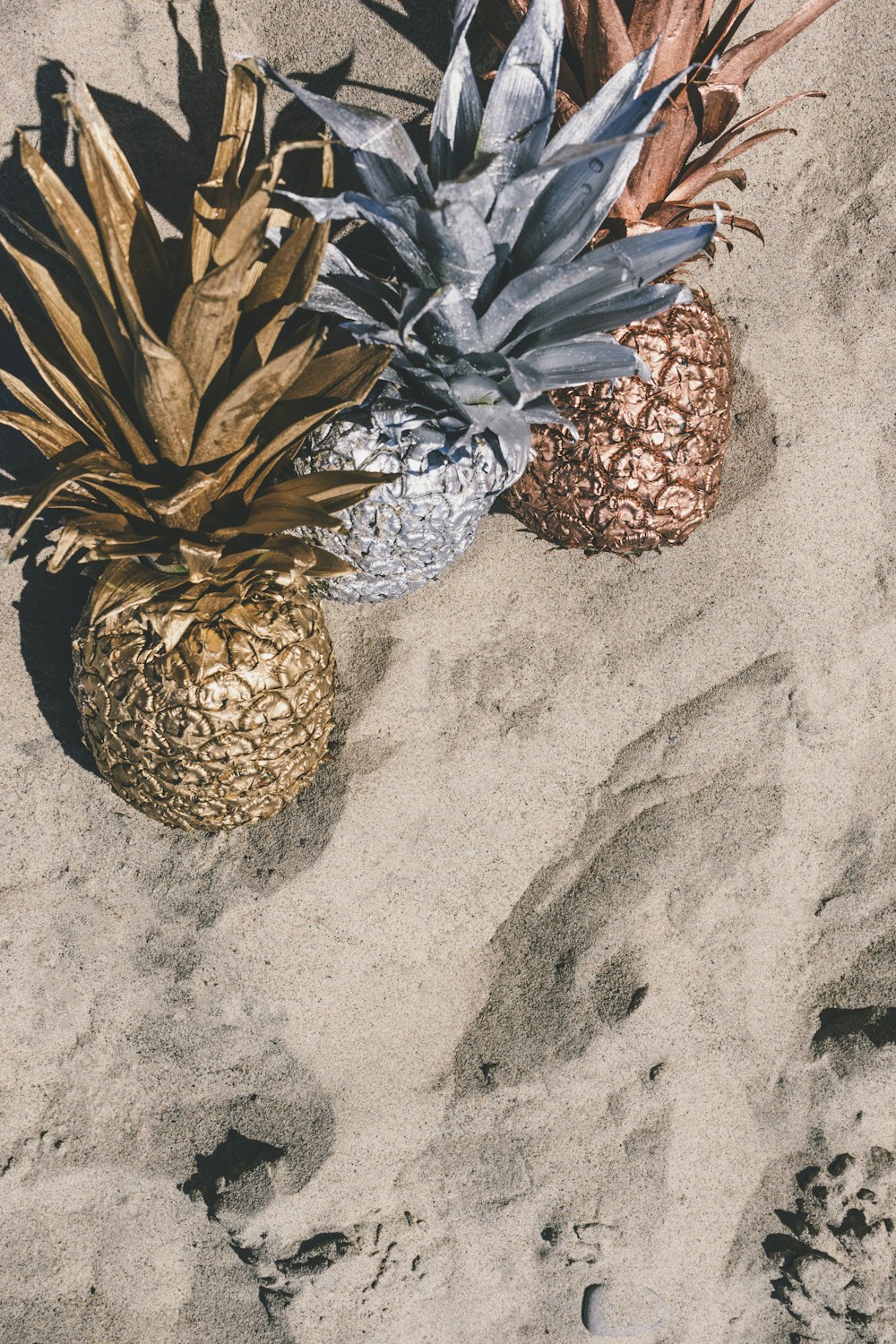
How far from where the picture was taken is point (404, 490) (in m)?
1.82

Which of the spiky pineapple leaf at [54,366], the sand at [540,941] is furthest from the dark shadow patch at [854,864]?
the spiky pineapple leaf at [54,366]

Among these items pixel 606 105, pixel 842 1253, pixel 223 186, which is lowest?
pixel 842 1253

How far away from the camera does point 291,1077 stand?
93.7 inches

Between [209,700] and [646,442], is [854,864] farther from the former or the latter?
[209,700]

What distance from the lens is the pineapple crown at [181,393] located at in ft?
4.89

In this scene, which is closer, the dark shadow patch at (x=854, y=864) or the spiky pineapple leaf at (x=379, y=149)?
the spiky pineapple leaf at (x=379, y=149)

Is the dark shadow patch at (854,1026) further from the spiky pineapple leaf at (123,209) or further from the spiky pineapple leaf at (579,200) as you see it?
the spiky pineapple leaf at (123,209)

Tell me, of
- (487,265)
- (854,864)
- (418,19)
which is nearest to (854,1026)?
(854,864)

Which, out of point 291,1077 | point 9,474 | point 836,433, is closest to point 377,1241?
point 291,1077

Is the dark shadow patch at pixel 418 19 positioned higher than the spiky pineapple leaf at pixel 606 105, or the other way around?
the spiky pineapple leaf at pixel 606 105

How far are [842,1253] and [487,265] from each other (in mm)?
2547

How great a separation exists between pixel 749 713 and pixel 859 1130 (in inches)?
44.4

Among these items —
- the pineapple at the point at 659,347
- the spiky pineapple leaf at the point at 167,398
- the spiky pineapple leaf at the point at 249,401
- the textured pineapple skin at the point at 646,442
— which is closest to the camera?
the spiky pineapple leaf at the point at 167,398

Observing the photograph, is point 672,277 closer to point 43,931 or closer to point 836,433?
point 836,433
